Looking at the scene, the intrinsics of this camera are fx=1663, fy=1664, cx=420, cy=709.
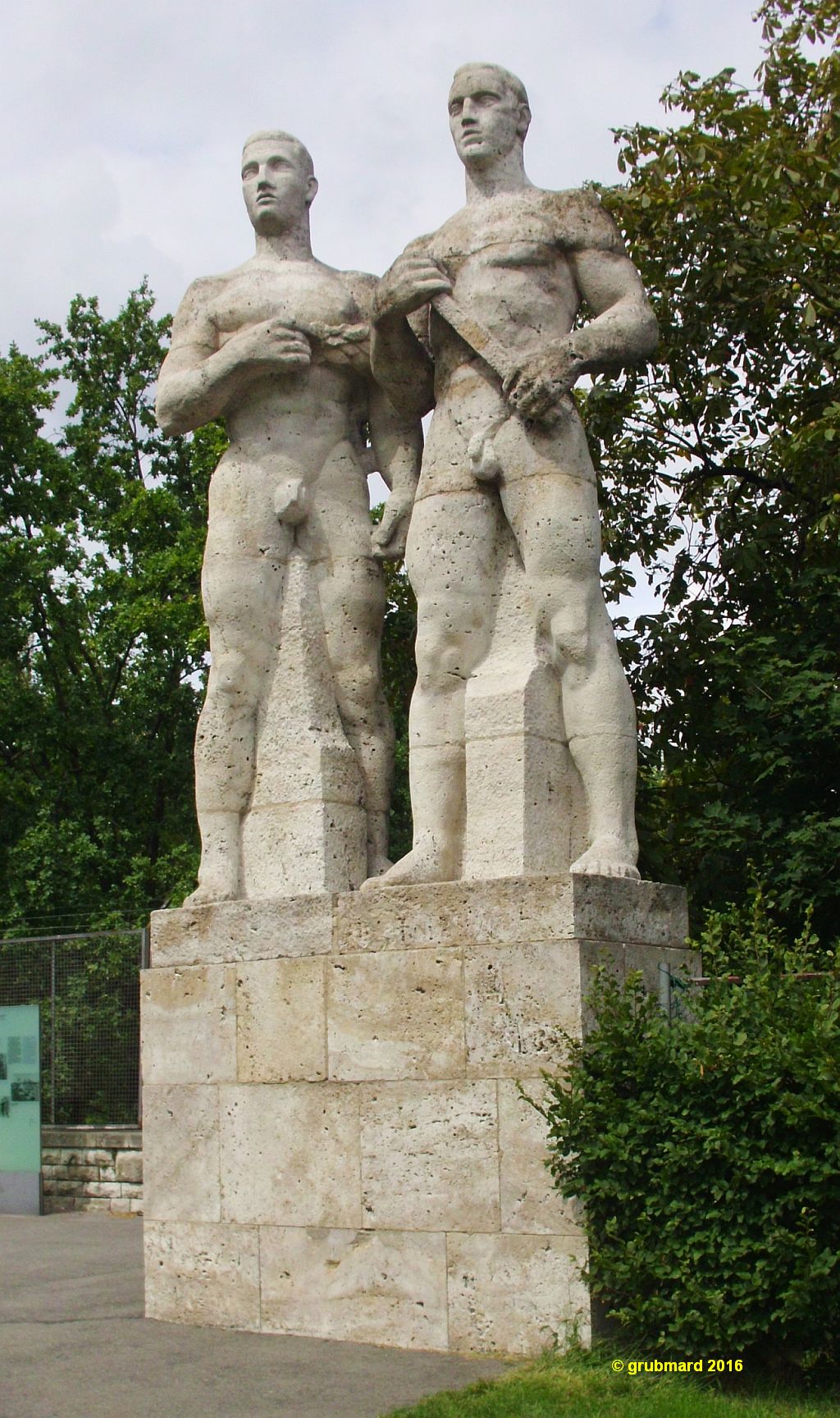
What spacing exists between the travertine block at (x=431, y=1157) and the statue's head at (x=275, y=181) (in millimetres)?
3950

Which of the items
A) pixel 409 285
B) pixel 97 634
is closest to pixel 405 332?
pixel 409 285

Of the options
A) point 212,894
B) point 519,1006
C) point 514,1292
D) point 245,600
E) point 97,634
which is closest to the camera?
point 514,1292

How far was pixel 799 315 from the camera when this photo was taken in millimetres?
11625

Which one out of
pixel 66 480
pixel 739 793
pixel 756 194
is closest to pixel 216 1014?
pixel 739 793

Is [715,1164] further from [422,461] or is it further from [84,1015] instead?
[84,1015]

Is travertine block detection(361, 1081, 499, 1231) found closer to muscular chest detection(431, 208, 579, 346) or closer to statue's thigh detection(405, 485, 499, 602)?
statue's thigh detection(405, 485, 499, 602)

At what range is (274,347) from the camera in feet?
23.6

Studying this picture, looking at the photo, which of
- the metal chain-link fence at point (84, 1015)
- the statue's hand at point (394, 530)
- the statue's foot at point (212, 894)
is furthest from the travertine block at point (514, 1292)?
the metal chain-link fence at point (84, 1015)

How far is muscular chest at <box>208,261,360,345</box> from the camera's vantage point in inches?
291

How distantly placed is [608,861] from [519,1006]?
680 millimetres

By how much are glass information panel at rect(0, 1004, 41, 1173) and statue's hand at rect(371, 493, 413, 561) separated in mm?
6562

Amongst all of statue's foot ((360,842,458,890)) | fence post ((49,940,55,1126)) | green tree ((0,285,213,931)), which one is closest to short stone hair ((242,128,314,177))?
statue's foot ((360,842,458,890))

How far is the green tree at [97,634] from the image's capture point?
772 inches

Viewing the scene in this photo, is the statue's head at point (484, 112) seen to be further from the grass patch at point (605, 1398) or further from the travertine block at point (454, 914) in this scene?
the grass patch at point (605, 1398)
